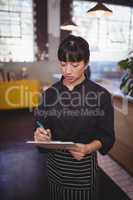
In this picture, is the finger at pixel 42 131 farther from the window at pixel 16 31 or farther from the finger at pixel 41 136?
the window at pixel 16 31

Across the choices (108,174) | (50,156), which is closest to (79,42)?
(50,156)

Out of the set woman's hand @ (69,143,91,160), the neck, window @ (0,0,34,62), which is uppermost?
window @ (0,0,34,62)

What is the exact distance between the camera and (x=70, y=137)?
3.54 feet

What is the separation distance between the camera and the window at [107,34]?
5.89 m

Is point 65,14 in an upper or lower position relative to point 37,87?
upper

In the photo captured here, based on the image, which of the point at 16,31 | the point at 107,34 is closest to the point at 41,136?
the point at 16,31

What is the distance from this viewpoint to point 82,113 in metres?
1.04

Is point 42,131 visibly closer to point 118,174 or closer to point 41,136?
point 41,136

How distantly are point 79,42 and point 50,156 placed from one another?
0.62 meters

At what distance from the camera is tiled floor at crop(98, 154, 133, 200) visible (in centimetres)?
221

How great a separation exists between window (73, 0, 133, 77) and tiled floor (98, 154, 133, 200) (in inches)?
147

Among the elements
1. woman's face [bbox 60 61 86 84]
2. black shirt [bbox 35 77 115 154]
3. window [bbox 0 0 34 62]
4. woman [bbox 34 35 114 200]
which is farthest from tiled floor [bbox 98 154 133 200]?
window [bbox 0 0 34 62]

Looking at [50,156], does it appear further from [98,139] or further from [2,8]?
[2,8]

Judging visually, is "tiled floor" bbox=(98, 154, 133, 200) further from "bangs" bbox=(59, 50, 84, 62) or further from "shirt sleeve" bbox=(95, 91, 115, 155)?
"bangs" bbox=(59, 50, 84, 62)
